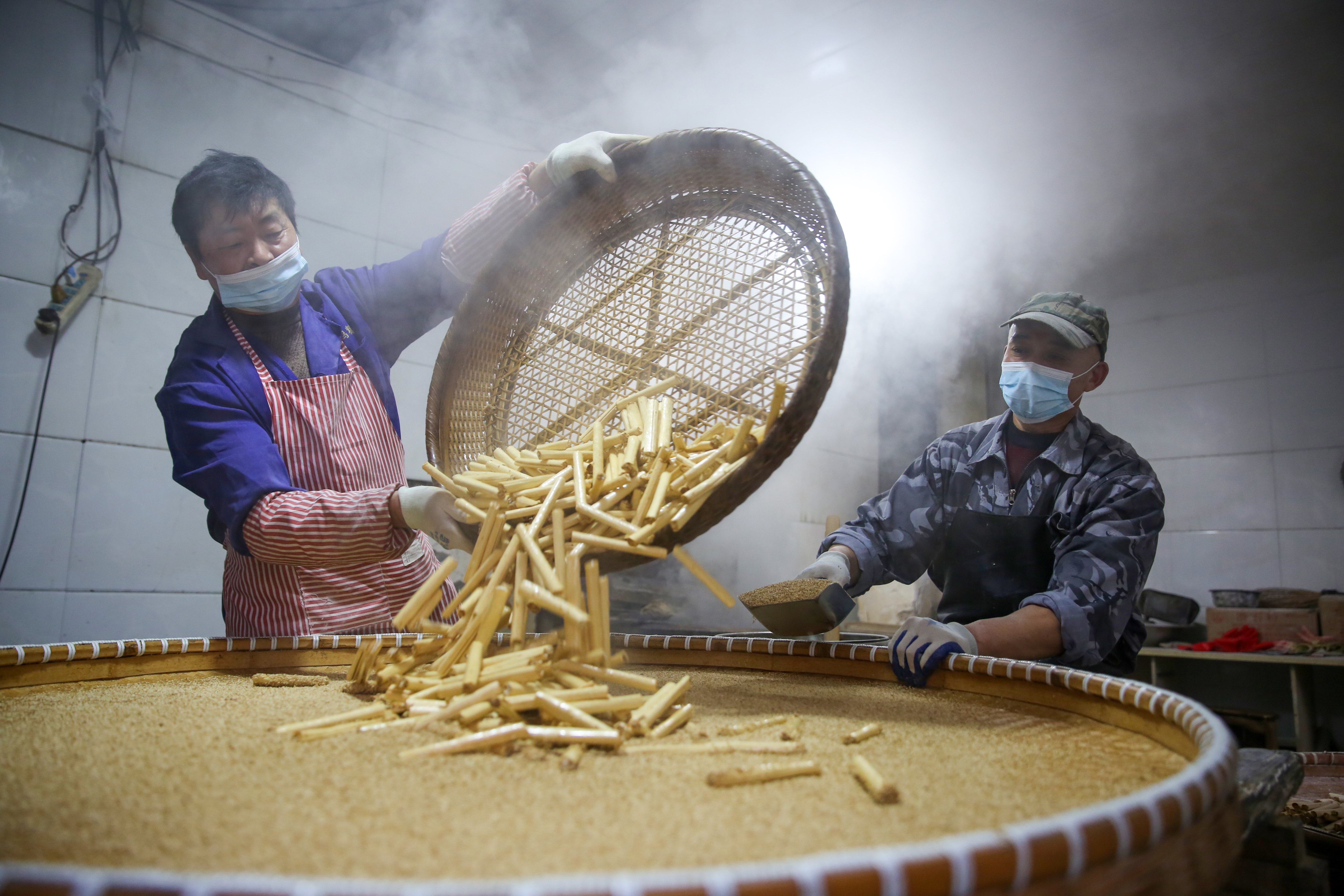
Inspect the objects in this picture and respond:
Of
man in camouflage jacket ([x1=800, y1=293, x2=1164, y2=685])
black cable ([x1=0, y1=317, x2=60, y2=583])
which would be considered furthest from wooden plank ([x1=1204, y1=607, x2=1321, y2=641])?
black cable ([x1=0, y1=317, x2=60, y2=583])

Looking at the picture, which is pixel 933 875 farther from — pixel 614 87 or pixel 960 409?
pixel 960 409

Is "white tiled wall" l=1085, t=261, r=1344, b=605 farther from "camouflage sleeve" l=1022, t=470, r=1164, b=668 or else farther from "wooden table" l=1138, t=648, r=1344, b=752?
"camouflage sleeve" l=1022, t=470, r=1164, b=668

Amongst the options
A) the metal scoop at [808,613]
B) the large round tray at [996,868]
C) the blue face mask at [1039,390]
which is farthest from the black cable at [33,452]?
the blue face mask at [1039,390]

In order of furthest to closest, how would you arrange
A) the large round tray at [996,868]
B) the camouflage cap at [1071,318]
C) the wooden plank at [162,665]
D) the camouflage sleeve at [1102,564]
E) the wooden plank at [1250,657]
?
the wooden plank at [1250,657], the camouflage cap at [1071,318], the camouflage sleeve at [1102,564], the wooden plank at [162,665], the large round tray at [996,868]

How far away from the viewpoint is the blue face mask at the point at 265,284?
4.78 ft

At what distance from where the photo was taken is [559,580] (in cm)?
94

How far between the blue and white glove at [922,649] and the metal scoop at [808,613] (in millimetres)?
93

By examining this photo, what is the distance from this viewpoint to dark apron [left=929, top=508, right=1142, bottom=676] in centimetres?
160

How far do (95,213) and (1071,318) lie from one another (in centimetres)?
290

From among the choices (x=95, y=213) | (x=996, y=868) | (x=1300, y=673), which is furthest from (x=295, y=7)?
(x=1300, y=673)

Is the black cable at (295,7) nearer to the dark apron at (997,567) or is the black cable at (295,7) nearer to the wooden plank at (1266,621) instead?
the dark apron at (997,567)

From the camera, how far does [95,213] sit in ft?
8.23

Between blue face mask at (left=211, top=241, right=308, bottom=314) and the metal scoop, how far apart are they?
1.05 meters

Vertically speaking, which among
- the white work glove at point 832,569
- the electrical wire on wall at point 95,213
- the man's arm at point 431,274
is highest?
the electrical wire on wall at point 95,213
